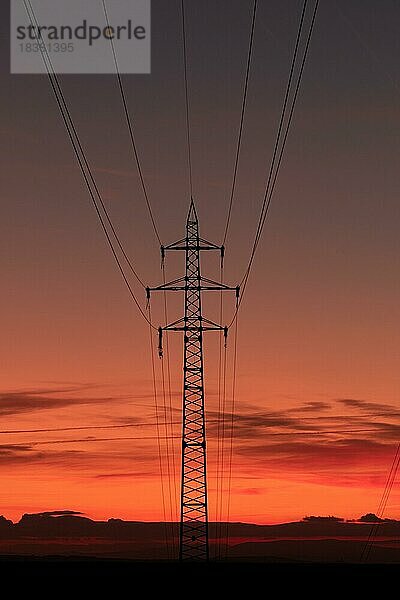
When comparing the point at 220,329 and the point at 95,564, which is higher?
the point at 220,329

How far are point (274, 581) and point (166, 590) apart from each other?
10.1m

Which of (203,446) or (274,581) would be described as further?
(203,446)

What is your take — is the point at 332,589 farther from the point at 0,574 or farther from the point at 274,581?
the point at 0,574

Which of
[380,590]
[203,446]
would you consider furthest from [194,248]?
[380,590]

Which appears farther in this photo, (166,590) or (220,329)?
(220,329)

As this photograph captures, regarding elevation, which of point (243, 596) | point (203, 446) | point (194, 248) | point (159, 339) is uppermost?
point (194, 248)

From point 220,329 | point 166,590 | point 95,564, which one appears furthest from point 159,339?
point 95,564

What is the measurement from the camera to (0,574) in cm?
6469

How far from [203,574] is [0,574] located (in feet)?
33.2

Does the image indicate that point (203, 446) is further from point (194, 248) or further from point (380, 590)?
point (380, 590)

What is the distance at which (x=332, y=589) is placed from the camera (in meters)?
54.5

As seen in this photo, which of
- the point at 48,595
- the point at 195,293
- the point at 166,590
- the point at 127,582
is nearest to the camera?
the point at 48,595

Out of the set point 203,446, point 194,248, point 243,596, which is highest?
point 194,248

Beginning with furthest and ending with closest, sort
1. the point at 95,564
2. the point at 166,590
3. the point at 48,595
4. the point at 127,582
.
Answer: the point at 95,564
the point at 127,582
the point at 166,590
the point at 48,595
